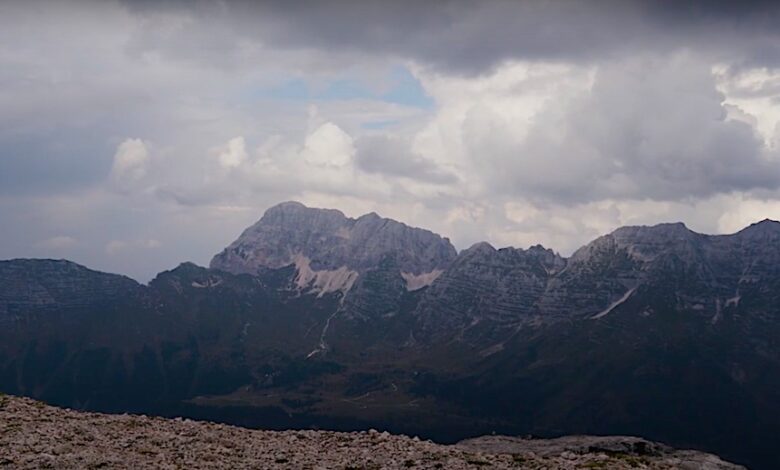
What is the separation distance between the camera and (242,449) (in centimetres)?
6188

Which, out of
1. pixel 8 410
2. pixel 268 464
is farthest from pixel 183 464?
pixel 8 410

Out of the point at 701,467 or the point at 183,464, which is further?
the point at 701,467

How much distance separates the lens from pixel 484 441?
79.0m

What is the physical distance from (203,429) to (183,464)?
13411 mm

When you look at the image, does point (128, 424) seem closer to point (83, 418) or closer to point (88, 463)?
point (83, 418)

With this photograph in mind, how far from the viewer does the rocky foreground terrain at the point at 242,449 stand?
56938mm

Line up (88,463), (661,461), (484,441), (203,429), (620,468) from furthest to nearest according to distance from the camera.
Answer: (484,441)
(203,429)
(661,461)
(620,468)
(88,463)

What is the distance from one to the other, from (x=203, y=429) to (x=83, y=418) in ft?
38.2

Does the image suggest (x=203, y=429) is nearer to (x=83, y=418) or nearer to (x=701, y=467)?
(x=83, y=418)

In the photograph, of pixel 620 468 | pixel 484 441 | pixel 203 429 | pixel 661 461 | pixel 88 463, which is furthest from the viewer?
pixel 484 441

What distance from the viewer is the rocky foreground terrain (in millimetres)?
56938

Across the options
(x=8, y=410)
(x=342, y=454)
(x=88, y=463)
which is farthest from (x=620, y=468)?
(x=8, y=410)

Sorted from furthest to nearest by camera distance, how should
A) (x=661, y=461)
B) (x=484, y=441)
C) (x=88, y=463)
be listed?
(x=484, y=441) < (x=661, y=461) < (x=88, y=463)

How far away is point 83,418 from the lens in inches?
2832
